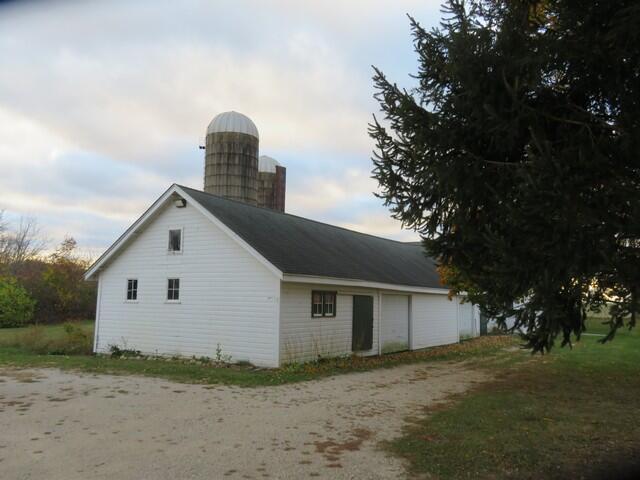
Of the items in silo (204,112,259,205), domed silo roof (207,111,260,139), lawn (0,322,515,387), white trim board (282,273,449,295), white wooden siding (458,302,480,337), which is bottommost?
lawn (0,322,515,387)

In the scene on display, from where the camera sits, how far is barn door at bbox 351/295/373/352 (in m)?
17.4

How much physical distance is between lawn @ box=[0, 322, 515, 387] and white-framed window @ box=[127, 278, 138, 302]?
211cm

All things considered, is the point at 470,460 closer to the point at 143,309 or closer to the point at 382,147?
the point at 382,147

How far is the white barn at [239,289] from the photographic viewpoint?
14.6 meters

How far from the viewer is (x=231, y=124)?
2383cm

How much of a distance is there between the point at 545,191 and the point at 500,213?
1.29 metres

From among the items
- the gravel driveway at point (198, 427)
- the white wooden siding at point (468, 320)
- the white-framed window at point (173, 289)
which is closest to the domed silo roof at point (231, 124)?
the white-framed window at point (173, 289)

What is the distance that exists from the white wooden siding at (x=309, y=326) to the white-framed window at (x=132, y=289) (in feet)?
20.3

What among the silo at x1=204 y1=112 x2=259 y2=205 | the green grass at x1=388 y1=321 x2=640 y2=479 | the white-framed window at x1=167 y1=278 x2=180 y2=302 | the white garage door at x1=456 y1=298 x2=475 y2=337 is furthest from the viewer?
the white garage door at x1=456 y1=298 x2=475 y2=337

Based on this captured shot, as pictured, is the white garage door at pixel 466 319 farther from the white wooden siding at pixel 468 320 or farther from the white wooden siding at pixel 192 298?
the white wooden siding at pixel 192 298

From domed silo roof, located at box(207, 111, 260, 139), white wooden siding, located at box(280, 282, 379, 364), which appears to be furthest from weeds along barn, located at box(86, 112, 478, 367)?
domed silo roof, located at box(207, 111, 260, 139)

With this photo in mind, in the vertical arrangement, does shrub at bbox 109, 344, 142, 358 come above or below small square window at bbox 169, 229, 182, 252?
below

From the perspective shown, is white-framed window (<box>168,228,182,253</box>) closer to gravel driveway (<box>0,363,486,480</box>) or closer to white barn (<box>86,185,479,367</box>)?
white barn (<box>86,185,479,367</box>)

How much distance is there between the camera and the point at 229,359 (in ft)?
48.9
